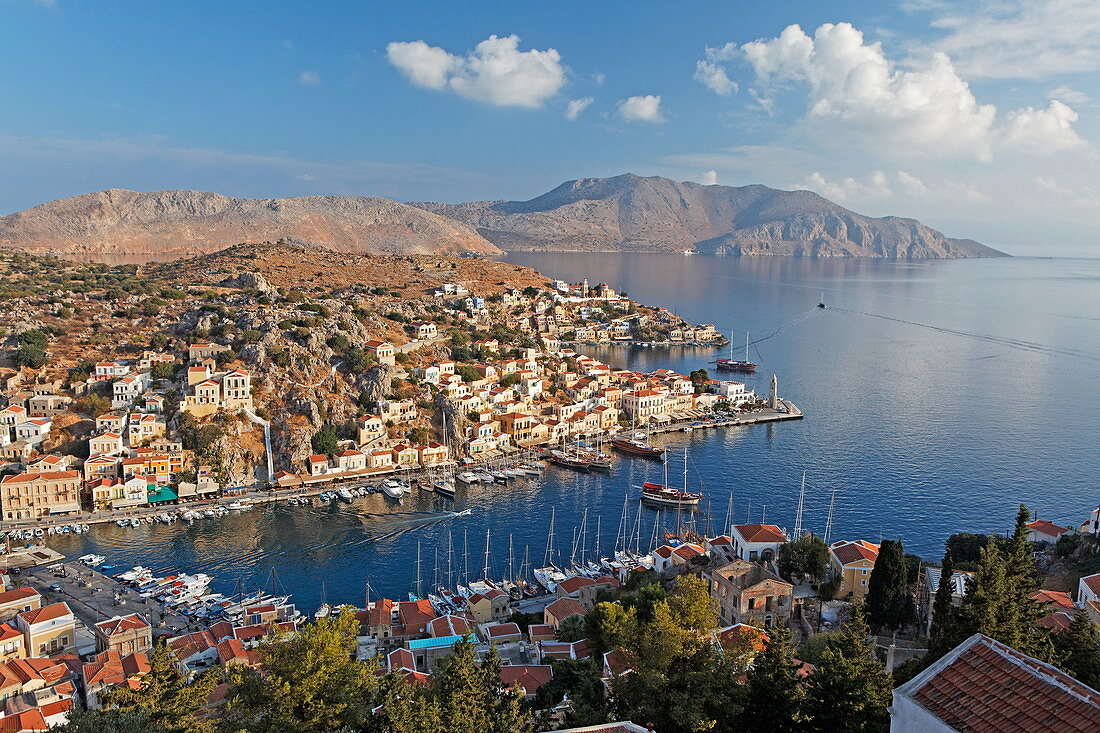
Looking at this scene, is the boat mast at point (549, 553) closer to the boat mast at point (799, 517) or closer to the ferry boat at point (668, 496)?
the ferry boat at point (668, 496)

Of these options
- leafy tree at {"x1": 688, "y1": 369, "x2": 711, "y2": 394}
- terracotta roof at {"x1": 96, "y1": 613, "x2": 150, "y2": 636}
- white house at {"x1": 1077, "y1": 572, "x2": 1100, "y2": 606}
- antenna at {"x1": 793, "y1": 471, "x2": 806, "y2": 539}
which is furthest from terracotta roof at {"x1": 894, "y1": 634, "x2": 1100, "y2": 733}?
leafy tree at {"x1": 688, "y1": 369, "x2": 711, "y2": 394}

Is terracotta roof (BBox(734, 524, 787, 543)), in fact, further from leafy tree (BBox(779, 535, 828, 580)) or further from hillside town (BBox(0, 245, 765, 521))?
hillside town (BBox(0, 245, 765, 521))

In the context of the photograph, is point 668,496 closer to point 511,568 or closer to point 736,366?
point 511,568

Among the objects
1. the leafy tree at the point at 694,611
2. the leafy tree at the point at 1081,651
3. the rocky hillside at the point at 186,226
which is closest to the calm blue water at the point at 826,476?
the leafy tree at the point at 694,611

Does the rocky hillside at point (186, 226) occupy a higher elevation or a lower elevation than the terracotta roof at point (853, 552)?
higher

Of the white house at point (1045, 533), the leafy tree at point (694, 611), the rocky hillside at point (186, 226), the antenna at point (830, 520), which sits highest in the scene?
the rocky hillside at point (186, 226)

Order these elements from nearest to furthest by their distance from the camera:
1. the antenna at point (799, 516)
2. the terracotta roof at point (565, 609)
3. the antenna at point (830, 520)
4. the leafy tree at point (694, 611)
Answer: the leafy tree at point (694, 611) < the terracotta roof at point (565, 609) < the antenna at point (799, 516) < the antenna at point (830, 520)
